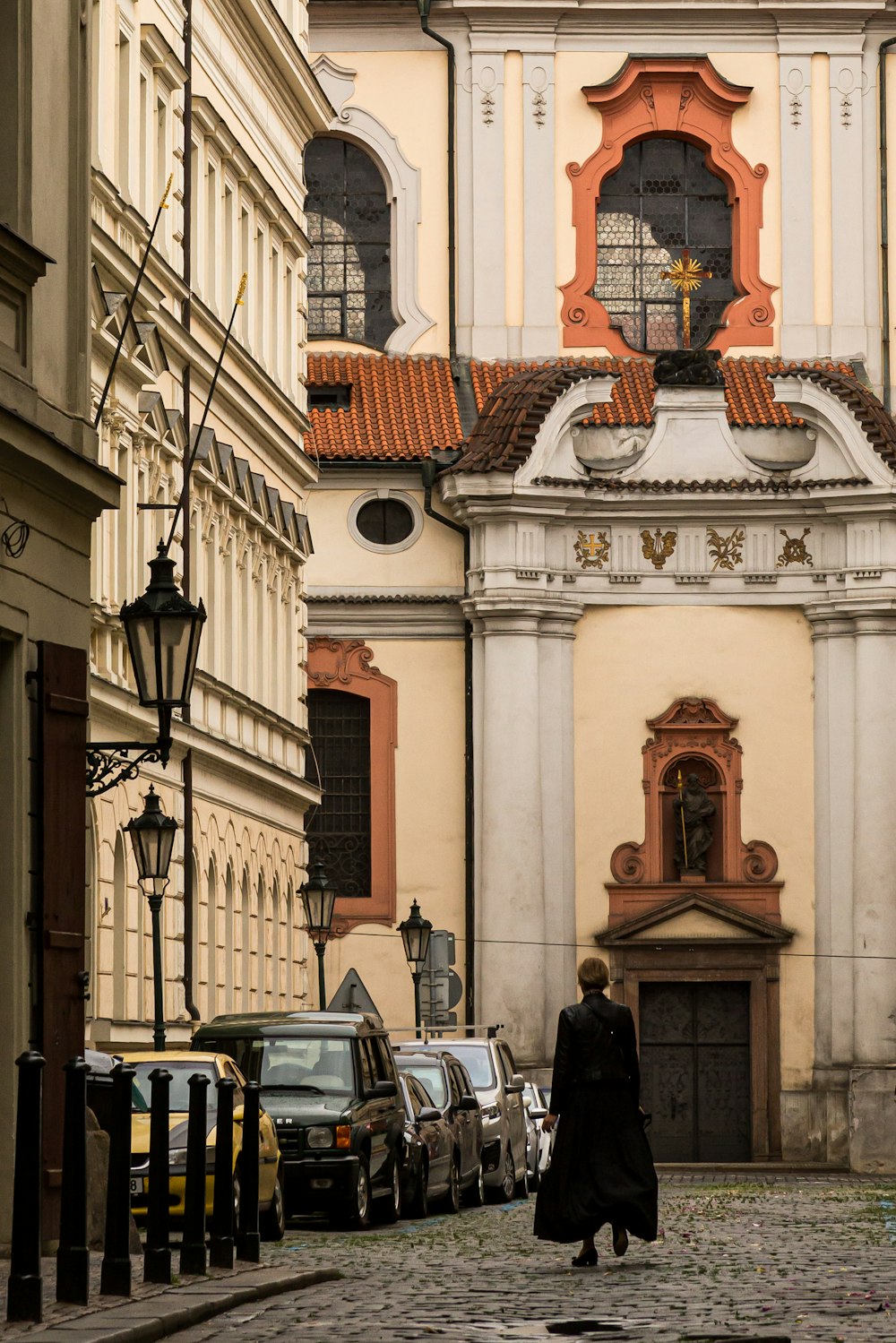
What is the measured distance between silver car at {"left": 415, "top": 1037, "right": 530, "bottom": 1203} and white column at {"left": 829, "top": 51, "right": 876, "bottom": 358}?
1913 centimetres

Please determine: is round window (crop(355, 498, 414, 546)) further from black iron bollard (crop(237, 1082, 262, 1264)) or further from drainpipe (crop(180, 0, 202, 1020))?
black iron bollard (crop(237, 1082, 262, 1264))

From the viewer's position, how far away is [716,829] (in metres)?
44.2

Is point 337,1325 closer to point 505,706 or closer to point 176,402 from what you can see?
point 176,402

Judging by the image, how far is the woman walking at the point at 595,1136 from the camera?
49.4 feet

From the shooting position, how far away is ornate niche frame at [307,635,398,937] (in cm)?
4388

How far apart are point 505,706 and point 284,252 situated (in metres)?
9.84

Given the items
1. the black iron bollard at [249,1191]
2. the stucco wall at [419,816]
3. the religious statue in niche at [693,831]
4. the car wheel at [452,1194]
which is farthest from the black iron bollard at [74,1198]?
the religious statue in niche at [693,831]

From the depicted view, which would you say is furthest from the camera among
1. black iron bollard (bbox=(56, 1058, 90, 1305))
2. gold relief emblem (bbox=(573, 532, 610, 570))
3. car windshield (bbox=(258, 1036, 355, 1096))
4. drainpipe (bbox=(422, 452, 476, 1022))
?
gold relief emblem (bbox=(573, 532, 610, 570))

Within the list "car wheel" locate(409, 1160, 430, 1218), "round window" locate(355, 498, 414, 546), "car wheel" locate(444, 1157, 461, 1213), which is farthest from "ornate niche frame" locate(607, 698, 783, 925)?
"car wheel" locate(409, 1160, 430, 1218)

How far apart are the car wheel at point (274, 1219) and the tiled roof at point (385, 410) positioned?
26.5 m

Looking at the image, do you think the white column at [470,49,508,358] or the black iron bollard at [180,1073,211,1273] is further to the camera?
the white column at [470,49,508,358]

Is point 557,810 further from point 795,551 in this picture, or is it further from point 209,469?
point 209,469

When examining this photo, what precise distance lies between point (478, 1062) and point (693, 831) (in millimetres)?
15695

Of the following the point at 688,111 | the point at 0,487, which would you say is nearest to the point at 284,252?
the point at 688,111
